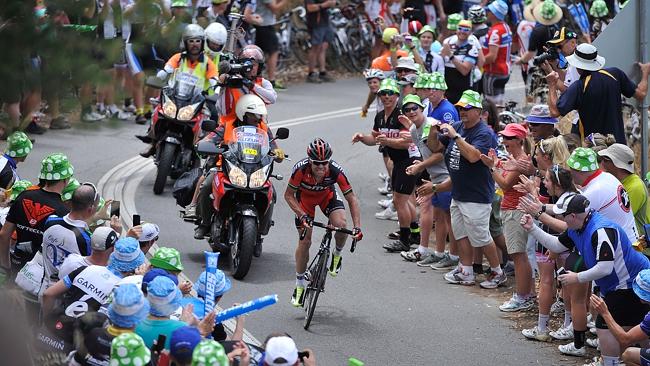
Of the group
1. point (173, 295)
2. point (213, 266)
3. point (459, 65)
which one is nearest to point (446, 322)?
point (213, 266)

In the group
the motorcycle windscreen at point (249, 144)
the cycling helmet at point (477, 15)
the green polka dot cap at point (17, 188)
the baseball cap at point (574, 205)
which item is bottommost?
the motorcycle windscreen at point (249, 144)

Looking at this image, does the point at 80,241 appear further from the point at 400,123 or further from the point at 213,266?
the point at 400,123

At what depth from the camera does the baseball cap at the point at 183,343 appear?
7.22 meters

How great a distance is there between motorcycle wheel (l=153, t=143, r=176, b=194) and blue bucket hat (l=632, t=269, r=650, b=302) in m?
8.00

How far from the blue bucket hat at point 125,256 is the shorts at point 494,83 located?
1113 centimetres

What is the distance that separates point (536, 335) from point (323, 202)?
253cm

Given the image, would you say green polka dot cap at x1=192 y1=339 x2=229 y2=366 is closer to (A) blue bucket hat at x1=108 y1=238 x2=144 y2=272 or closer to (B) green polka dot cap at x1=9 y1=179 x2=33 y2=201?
(A) blue bucket hat at x1=108 y1=238 x2=144 y2=272

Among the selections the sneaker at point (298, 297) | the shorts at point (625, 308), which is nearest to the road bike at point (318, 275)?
the sneaker at point (298, 297)

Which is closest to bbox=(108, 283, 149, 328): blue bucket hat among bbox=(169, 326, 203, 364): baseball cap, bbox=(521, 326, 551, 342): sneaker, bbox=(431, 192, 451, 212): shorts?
bbox=(169, 326, 203, 364): baseball cap

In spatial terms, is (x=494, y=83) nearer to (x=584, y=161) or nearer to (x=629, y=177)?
(x=629, y=177)

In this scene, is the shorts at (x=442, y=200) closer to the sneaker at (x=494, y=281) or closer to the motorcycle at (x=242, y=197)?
the sneaker at (x=494, y=281)

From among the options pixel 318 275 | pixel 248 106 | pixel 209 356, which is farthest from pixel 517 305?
pixel 209 356

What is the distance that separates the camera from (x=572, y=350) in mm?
10789

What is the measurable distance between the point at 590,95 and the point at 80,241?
19.4 feet
